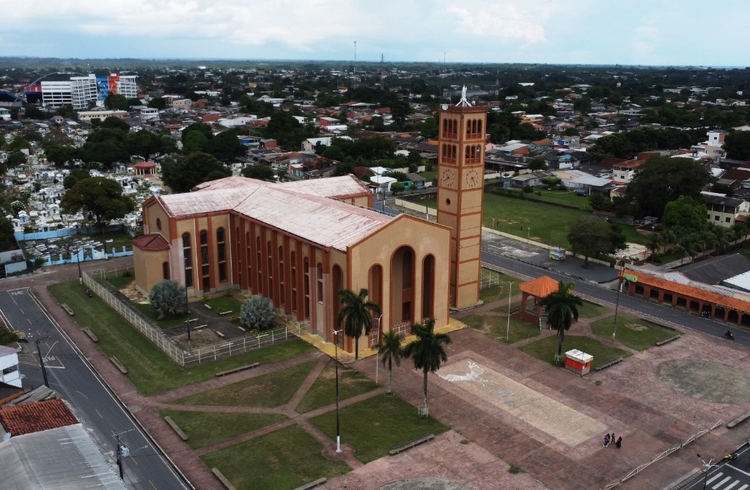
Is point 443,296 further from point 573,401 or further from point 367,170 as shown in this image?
point 367,170

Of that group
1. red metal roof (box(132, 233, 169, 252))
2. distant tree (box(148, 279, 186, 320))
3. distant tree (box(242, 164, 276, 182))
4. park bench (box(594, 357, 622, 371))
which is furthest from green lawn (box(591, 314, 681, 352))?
distant tree (box(242, 164, 276, 182))

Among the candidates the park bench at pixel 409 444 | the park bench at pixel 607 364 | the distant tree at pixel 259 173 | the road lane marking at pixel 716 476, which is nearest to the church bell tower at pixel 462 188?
the park bench at pixel 607 364

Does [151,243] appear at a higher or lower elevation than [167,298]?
higher

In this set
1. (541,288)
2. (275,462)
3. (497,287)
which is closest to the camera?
(275,462)

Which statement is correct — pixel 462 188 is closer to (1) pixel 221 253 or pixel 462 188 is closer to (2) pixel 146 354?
(1) pixel 221 253

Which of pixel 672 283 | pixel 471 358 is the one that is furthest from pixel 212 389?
pixel 672 283

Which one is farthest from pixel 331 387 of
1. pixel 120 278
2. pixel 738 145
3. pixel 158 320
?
pixel 738 145
